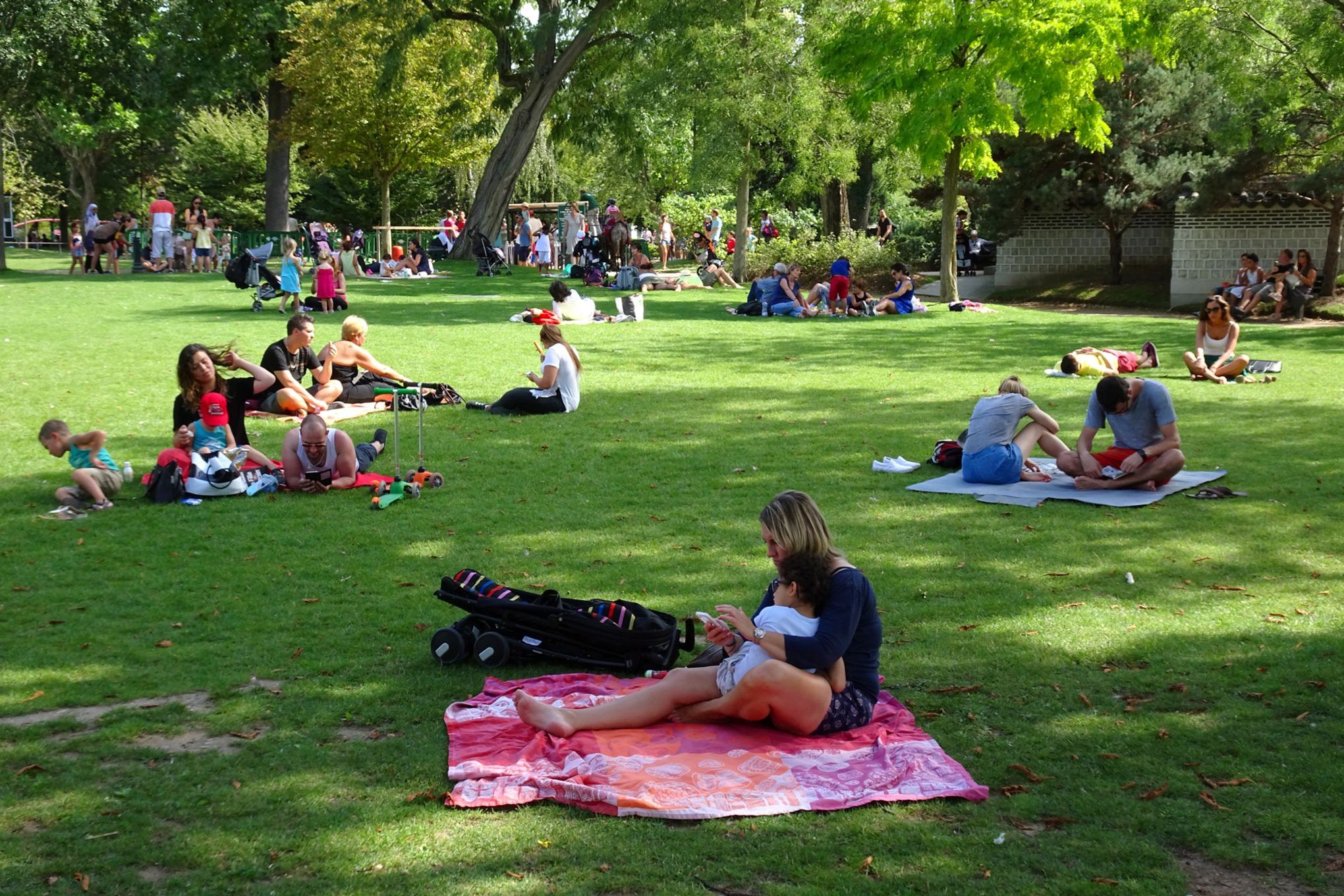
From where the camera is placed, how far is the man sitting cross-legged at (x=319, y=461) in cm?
927

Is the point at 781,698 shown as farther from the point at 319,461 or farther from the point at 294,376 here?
the point at 294,376

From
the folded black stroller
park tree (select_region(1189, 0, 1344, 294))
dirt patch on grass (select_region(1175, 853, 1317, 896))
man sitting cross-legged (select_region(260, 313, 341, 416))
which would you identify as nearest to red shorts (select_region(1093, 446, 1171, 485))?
the folded black stroller

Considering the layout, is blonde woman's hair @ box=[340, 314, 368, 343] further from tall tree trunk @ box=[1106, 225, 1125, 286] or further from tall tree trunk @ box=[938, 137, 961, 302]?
tall tree trunk @ box=[1106, 225, 1125, 286]

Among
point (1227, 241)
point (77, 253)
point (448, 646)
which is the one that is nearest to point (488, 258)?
point (77, 253)

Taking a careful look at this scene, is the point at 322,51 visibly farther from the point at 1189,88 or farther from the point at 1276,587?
the point at 1276,587

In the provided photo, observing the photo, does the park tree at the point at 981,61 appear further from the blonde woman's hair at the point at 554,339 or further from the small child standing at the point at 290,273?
the blonde woman's hair at the point at 554,339

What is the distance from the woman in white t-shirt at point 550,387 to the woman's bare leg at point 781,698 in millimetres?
7808

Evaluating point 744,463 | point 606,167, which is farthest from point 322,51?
point 744,463

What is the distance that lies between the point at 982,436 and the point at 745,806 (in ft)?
18.9

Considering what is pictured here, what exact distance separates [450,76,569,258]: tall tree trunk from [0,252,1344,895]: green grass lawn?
2276 centimetres

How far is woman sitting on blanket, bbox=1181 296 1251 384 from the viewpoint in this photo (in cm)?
1495

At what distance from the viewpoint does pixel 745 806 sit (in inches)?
173

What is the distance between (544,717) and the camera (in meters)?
4.97

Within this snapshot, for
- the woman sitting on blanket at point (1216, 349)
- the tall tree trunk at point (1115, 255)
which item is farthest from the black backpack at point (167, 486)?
the tall tree trunk at point (1115, 255)
